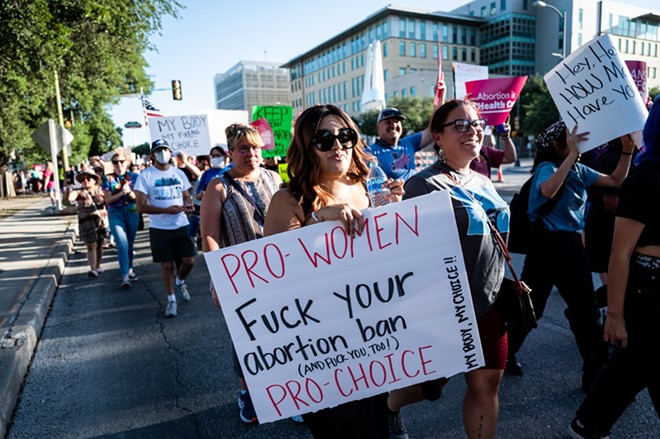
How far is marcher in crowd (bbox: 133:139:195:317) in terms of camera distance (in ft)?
16.6

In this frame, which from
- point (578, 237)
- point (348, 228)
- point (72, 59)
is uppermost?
point (72, 59)

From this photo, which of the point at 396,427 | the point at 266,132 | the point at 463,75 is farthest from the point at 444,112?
the point at 463,75

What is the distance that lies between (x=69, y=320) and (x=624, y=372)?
5298 millimetres

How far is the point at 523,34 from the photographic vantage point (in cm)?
6969

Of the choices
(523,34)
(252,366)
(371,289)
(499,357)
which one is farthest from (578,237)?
(523,34)

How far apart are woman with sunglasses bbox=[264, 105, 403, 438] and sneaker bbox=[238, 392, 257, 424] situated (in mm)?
1139

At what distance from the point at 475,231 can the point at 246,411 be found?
1.87 metres

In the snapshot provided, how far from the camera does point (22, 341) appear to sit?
4027 mm

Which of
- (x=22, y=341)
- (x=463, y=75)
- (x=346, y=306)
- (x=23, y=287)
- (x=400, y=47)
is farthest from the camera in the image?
(x=400, y=47)

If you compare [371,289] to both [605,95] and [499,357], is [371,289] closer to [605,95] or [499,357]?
[499,357]

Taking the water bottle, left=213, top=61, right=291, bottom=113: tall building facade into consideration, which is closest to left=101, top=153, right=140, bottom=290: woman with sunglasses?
the water bottle

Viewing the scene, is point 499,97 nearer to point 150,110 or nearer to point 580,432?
point 580,432

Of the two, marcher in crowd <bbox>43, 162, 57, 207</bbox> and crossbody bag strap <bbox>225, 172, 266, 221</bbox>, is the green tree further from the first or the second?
crossbody bag strap <bbox>225, 172, 266, 221</bbox>

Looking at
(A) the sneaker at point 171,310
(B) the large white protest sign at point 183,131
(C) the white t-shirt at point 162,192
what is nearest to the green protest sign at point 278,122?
(B) the large white protest sign at point 183,131
